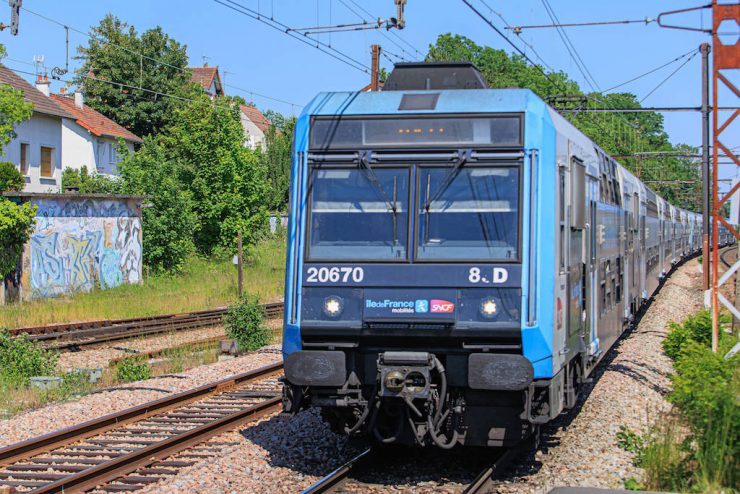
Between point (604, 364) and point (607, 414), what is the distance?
4594 millimetres

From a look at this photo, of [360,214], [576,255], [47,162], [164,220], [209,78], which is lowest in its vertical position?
[576,255]

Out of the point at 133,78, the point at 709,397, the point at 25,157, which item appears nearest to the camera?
the point at 709,397

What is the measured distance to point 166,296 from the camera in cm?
2947

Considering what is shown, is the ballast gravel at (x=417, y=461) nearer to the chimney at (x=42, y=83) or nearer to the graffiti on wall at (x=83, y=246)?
the graffiti on wall at (x=83, y=246)

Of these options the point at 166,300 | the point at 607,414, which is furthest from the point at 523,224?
the point at 166,300

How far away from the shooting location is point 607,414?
11.2 metres

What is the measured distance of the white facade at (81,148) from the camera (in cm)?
4884

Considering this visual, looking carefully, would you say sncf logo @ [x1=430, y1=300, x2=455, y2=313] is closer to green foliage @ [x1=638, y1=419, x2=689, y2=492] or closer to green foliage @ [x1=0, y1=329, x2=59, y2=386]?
green foliage @ [x1=638, y1=419, x2=689, y2=492]

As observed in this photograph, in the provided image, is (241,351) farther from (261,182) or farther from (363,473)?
(261,182)

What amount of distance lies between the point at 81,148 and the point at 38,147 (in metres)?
7.26

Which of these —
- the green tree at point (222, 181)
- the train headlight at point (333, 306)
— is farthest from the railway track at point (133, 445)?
the green tree at point (222, 181)

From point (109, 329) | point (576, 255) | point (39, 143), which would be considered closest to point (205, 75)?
point (39, 143)

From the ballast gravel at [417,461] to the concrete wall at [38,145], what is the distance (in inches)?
1317

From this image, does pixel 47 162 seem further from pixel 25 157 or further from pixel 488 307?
pixel 488 307
